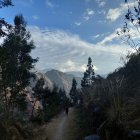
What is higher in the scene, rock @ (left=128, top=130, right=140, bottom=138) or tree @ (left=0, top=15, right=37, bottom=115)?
tree @ (left=0, top=15, right=37, bottom=115)

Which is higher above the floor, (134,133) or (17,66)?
(17,66)

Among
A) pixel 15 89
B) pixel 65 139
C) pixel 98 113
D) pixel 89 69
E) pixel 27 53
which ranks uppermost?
pixel 89 69

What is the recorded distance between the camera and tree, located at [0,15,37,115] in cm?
3597

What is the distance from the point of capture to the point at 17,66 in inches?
1469

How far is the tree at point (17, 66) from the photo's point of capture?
36.0 meters

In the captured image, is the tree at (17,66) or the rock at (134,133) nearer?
the rock at (134,133)

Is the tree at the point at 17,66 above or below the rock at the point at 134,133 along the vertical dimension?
above

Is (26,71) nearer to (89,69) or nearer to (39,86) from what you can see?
→ (39,86)

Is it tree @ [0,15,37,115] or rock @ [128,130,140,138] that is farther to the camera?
tree @ [0,15,37,115]

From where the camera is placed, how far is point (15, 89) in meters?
37.0

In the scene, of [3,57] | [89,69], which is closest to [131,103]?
[3,57]

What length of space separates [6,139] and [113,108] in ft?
23.8

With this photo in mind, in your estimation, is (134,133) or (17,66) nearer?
(134,133)

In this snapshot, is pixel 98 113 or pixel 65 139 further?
pixel 65 139
